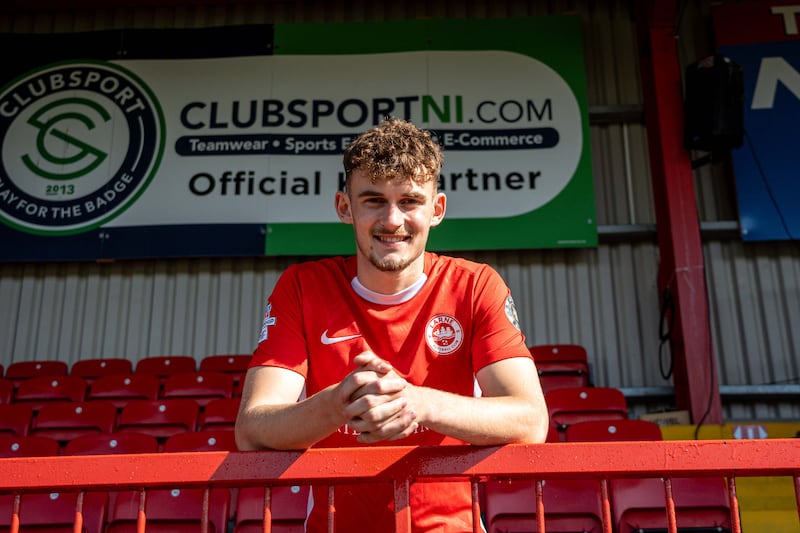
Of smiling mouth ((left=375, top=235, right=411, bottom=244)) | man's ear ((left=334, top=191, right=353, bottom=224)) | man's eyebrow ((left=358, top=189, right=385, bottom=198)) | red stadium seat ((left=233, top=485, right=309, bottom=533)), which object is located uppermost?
man's ear ((left=334, top=191, right=353, bottom=224))

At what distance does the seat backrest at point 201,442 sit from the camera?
4039mm

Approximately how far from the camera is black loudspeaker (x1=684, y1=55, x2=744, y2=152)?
244 inches

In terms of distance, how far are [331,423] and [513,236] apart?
17.8ft

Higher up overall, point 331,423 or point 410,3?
point 410,3

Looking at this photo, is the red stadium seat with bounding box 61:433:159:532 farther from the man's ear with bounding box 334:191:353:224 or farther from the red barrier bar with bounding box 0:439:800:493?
the red barrier bar with bounding box 0:439:800:493

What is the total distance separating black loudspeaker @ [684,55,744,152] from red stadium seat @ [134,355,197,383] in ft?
15.8

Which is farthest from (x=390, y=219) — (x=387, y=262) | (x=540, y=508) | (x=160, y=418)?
(x=160, y=418)

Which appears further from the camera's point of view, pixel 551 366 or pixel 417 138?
pixel 551 366

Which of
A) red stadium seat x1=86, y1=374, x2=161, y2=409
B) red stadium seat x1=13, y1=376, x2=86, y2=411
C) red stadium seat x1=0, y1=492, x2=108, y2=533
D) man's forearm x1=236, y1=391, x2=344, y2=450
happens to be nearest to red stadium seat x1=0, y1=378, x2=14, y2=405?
red stadium seat x1=13, y1=376, x2=86, y2=411

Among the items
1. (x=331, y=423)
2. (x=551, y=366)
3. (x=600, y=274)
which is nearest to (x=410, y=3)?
(x=600, y=274)

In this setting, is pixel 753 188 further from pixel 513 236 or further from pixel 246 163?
pixel 246 163

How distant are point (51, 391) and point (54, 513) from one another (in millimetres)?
2569

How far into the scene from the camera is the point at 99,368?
6.55 m

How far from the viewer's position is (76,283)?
24.1 ft
